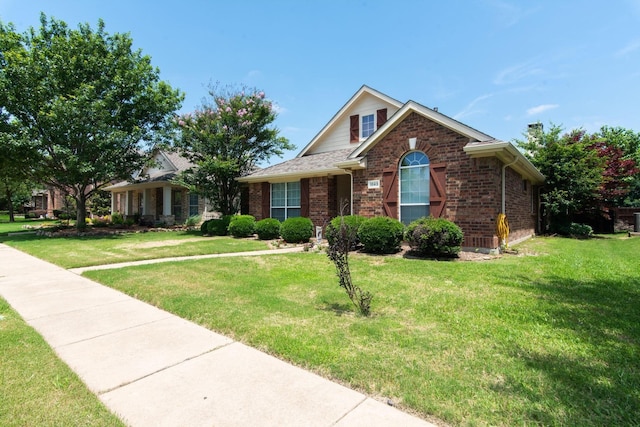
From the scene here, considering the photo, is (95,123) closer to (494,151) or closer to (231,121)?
(231,121)

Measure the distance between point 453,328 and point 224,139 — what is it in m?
15.6

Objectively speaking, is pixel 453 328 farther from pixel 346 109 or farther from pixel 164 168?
pixel 164 168

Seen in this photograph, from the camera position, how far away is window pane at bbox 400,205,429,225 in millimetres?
10383

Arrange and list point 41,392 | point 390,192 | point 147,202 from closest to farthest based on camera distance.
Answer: point 41,392, point 390,192, point 147,202

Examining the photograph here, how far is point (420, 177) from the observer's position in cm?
1048

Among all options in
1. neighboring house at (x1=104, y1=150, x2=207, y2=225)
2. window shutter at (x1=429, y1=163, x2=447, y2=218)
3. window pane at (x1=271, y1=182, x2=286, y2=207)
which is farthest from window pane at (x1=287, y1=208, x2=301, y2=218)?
neighboring house at (x1=104, y1=150, x2=207, y2=225)

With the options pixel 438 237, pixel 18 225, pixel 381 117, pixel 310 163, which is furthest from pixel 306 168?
pixel 18 225

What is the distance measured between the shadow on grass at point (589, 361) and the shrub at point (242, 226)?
11.9 meters

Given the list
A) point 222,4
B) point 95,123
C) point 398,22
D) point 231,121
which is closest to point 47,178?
point 95,123

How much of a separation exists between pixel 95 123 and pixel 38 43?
5203 millimetres

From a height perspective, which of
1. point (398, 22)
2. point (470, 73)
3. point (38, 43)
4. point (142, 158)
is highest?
point (38, 43)

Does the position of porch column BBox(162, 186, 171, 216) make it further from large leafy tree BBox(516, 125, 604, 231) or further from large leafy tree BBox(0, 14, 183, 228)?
large leafy tree BBox(516, 125, 604, 231)

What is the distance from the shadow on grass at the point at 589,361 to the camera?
232 centimetres

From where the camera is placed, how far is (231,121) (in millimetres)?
16906
